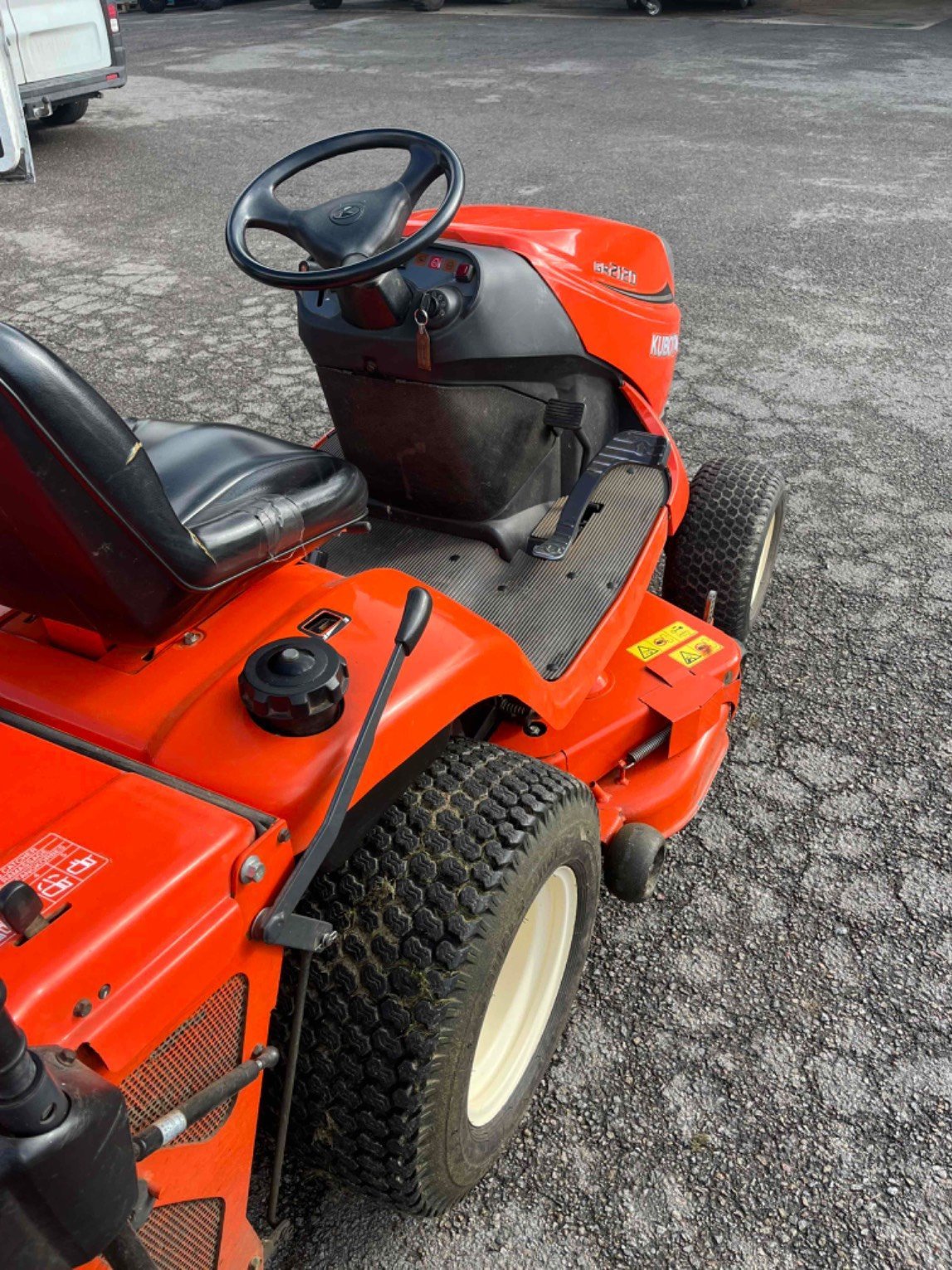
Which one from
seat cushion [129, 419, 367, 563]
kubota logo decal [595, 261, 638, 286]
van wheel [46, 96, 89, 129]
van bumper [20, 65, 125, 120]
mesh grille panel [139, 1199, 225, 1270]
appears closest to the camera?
mesh grille panel [139, 1199, 225, 1270]

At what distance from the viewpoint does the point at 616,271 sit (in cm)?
243

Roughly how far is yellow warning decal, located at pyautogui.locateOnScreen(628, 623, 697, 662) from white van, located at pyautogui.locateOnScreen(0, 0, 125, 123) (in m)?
6.30

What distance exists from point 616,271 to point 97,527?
1583mm

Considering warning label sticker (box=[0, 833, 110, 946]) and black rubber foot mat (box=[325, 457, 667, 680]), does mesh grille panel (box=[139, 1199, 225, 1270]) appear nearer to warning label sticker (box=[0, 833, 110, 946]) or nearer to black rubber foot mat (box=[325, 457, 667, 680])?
warning label sticker (box=[0, 833, 110, 946])

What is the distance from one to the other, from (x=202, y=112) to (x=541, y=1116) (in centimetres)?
Answer: 844

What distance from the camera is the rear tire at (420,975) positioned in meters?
1.27

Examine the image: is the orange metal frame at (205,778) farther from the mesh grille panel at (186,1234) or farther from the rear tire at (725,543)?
the rear tire at (725,543)

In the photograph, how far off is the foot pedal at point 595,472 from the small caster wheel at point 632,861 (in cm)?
63

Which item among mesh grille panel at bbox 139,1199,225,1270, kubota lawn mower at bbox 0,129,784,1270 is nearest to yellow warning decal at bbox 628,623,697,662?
kubota lawn mower at bbox 0,129,784,1270

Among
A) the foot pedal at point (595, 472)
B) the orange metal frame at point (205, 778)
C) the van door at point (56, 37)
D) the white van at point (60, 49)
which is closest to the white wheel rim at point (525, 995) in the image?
the orange metal frame at point (205, 778)

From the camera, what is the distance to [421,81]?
8.98 m

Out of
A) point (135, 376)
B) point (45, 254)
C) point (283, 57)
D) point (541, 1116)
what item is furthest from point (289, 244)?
point (283, 57)

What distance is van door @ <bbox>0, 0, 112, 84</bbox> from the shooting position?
6.80 m

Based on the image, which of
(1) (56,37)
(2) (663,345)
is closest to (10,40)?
(1) (56,37)
